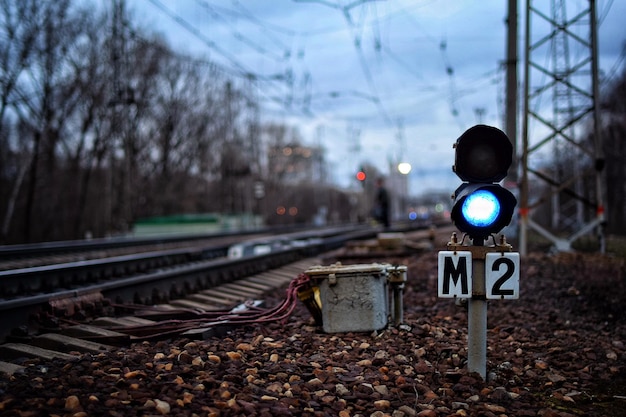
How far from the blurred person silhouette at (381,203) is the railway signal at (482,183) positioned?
15.9 metres

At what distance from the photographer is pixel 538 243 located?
55.3ft

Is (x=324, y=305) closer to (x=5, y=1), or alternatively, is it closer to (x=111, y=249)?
(x=111, y=249)

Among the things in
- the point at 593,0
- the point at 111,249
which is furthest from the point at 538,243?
the point at 111,249

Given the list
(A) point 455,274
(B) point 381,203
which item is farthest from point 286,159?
(A) point 455,274

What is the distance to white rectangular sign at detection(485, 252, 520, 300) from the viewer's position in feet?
14.5

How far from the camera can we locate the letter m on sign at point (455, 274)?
176 inches

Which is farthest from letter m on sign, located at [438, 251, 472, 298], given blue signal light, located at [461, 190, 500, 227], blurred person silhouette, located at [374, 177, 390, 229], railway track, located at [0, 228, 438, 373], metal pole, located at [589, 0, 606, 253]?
blurred person silhouette, located at [374, 177, 390, 229]

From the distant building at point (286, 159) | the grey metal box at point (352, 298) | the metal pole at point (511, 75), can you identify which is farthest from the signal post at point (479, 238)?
the distant building at point (286, 159)

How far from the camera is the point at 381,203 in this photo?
71.1 feet

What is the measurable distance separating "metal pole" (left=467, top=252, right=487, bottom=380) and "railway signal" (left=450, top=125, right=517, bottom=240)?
0.24 metres

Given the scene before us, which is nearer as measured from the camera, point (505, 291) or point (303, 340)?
point (505, 291)

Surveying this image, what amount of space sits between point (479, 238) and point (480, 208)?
0.22 meters

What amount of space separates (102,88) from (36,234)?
8815mm

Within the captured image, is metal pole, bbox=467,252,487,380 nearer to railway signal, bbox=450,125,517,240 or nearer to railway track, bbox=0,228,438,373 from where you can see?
railway signal, bbox=450,125,517,240
